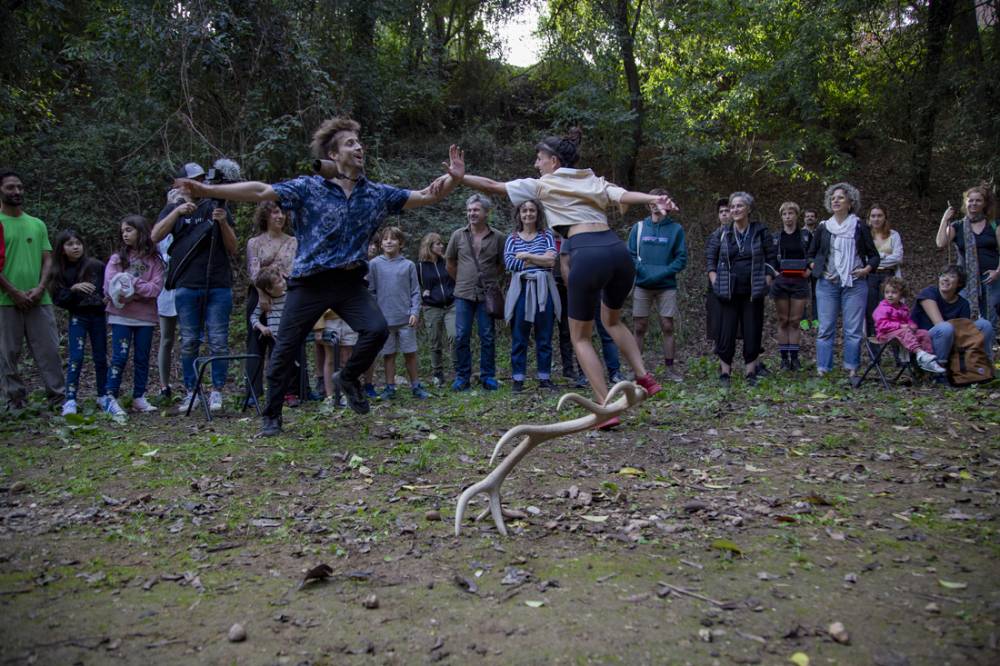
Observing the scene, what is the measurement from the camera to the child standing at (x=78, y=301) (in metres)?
8.06

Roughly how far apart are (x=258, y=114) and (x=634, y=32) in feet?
30.2

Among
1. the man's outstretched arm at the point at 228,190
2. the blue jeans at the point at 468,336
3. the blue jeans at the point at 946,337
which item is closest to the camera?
the man's outstretched arm at the point at 228,190

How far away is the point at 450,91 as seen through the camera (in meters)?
20.1

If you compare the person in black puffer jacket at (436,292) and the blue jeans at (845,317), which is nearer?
the blue jeans at (845,317)

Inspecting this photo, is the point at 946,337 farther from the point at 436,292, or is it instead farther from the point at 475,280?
the point at 436,292

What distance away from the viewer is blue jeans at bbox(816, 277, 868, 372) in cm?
927

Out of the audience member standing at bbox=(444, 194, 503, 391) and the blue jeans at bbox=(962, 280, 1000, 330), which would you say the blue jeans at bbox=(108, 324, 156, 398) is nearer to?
the audience member standing at bbox=(444, 194, 503, 391)

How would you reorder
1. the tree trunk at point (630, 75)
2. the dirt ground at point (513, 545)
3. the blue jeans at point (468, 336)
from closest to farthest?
the dirt ground at point (513, 545) < the blue jeans at point (468, 336) < the tree trunk at point (630, 75)

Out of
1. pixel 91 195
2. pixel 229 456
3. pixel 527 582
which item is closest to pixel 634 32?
pixel 91 195

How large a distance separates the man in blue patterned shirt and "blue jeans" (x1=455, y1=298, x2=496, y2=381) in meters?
2.82

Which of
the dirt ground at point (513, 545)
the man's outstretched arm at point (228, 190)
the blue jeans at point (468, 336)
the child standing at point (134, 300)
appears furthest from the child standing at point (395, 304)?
the man's outstretched arm at point (228, 190)

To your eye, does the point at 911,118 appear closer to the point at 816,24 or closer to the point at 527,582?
the point at 816,24

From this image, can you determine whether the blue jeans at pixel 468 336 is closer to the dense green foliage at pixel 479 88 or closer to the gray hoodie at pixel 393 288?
the gray hoodie at pixel 393 288

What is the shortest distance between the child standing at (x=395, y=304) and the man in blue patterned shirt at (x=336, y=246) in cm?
Result: 250
